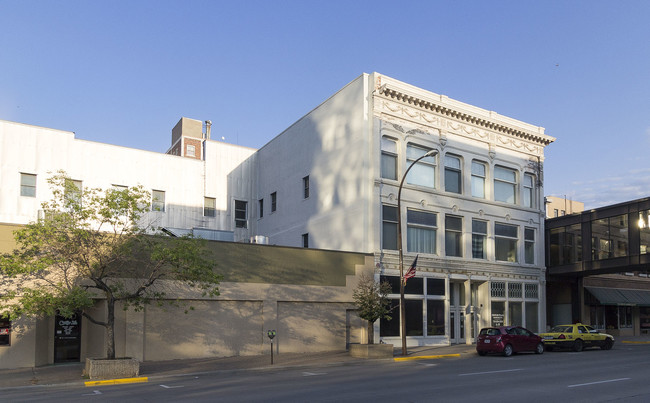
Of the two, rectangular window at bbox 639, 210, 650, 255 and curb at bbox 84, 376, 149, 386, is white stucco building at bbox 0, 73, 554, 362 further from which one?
curb at bbox 84, 376, 149, 386

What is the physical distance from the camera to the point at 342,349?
28969mm

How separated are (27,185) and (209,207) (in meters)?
11.9

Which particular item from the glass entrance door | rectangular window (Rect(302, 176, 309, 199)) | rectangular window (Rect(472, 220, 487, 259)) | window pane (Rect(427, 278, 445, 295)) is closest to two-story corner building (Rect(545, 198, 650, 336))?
rectangular window (Rect(472, 220, 487, 259))

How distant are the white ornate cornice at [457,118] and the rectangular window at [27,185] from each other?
21.4 m

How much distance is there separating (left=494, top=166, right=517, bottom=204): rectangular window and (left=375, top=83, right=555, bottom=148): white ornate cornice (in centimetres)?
181

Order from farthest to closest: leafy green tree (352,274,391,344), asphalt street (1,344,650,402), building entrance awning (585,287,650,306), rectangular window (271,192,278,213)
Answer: building entrance awning (585,287,650,306), rectangular window (271,192,278,213), leafy green tree (352,274,391,344), asphalt street (1,344,650,402)

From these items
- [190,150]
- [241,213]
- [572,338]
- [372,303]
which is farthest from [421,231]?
[190,150]

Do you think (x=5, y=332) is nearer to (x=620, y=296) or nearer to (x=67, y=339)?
(x=67, y=339)

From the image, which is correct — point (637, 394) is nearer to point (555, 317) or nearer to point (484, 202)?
point (484, 202)

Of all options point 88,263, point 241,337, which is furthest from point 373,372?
A: point 88,263

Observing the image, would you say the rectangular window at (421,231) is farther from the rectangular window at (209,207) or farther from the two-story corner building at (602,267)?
the rectangular window at (209,207)

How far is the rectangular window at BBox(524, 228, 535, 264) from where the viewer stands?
125 feet

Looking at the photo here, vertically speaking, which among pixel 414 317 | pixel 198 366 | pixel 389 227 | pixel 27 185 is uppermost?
pixel 27 185

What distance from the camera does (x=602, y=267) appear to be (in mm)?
36312
